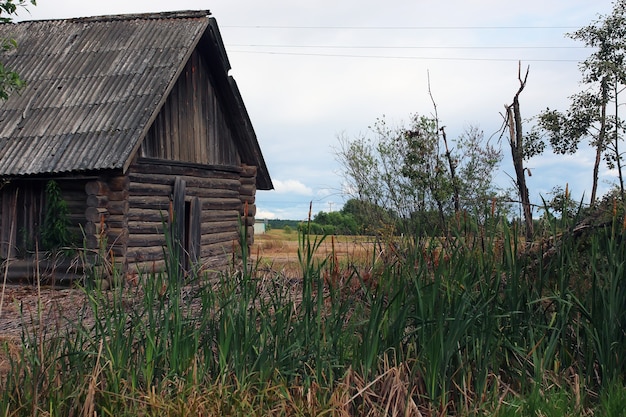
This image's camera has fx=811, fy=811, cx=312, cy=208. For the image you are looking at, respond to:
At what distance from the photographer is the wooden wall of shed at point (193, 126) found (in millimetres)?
14938

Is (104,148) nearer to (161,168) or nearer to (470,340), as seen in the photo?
(161,168)

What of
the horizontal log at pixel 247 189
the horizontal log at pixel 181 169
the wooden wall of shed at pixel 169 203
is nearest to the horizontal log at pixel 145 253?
the wooden wall of shed at pixel 169 203

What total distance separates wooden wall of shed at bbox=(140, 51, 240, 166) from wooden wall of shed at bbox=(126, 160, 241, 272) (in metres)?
0.24

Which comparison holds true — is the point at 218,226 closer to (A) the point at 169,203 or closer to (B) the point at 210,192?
(B) the point at 210,192

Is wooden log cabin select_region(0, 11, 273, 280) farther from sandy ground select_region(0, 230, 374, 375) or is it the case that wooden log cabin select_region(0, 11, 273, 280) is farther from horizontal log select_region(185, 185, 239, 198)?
sandy ground select_region(0, 230, 374, 375)

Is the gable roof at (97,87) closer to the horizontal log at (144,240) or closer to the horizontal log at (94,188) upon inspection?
the horizontal log at (94,188)

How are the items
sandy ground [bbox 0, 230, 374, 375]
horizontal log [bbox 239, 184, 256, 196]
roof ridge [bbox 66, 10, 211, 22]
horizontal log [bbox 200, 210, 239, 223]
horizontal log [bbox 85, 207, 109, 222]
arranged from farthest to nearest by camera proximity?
horizontal log [bbox 239, 184, 256, 196]
horizontal log [bbox 200, 210, 239, 223]
roof ridge [bbox 66, 10, 211, 22]
horizontal log [bbox 85, 207, 109, 222]
sandy ground [bbox 0, 230, 374, 375]

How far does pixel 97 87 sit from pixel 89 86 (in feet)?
0.76

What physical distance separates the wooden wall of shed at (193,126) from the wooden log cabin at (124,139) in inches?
1.0

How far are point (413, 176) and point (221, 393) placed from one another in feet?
52.0

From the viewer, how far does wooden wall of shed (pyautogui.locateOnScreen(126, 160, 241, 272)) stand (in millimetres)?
14391

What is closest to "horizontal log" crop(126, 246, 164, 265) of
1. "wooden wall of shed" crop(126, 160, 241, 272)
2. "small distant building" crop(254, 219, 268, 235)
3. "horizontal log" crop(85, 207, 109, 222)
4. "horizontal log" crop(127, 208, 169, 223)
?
"wooden wall of shed" crop(126, 160, 241, 272)

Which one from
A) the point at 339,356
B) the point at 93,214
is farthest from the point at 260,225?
the point at 339,356

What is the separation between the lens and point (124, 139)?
44.7 feet
